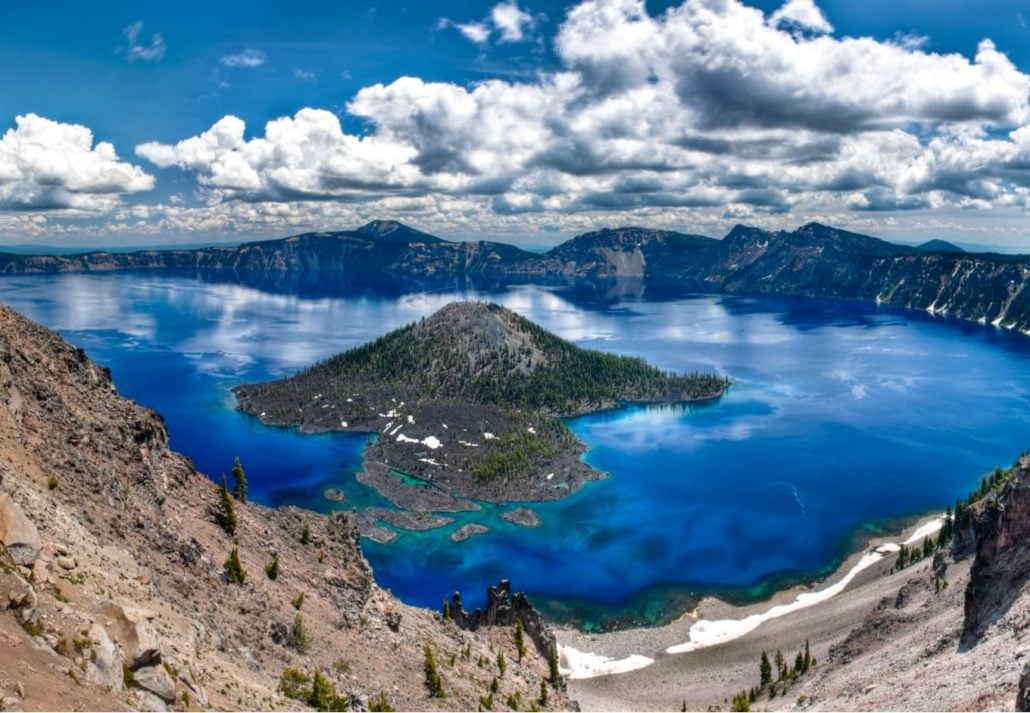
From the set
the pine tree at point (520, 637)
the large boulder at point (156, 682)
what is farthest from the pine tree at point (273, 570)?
the pine tree at point (520, 637)

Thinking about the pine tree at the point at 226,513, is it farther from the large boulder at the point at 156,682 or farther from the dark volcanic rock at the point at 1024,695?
the dark volcanic rock at the point at 1024,695

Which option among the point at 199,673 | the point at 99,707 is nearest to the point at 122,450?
the point at 199,673

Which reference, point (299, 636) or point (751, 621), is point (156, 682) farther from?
point (751, 621)

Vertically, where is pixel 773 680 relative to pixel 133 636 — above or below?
below

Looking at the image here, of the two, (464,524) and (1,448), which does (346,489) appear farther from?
(1,448)

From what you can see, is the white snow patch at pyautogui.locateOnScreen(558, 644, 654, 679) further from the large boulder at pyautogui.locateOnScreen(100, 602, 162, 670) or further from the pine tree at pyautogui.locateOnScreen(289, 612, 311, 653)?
the large boulder at pyautogui.locateOnScreen(100, 602, 162, 670)

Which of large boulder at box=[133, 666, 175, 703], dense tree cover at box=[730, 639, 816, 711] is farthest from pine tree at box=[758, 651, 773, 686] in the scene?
large boulder at box=[133, 666, 175, 703]

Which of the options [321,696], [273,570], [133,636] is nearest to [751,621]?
[273,570]
